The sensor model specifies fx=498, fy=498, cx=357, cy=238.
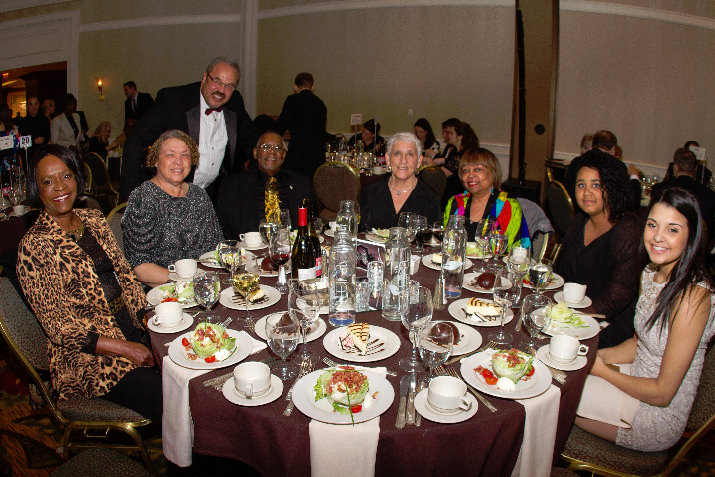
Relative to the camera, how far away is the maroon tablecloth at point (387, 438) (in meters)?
1.32

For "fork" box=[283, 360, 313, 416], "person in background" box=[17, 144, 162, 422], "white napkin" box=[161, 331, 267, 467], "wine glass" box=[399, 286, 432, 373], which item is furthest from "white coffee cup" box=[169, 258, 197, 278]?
"wine glass" box=[399, 286, 432, 373]

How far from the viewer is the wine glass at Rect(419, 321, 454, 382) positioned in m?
1.50

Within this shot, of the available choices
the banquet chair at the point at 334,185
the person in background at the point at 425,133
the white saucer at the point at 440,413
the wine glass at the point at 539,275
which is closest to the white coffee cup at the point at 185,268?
the white saucer at the point at 440,413

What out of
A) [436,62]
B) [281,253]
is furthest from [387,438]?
[436,62]

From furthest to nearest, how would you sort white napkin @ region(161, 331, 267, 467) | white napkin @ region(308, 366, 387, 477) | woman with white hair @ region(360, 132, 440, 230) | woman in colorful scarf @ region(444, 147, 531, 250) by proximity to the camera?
woman with white hair @ region(360, 132, 440, 230), woman in colorful scarf @ region(444, 147, 531, 250), white napkin @ region(161, 331, 267, 467), white napkin @ region(308, 366, 387, 477)

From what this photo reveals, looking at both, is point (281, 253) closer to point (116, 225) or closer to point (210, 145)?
point (116, 225)

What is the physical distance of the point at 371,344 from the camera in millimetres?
1698

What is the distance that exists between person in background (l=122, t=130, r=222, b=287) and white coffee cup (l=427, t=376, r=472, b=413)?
5.40 feet

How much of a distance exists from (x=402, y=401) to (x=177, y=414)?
710mm

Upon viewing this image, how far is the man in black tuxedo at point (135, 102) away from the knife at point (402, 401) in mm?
9112

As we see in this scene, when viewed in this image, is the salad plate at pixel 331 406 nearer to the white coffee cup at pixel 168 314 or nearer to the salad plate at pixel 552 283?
the white coffee cup at pixel 168 314

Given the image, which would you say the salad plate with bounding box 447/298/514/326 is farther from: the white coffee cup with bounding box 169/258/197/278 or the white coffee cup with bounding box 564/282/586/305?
the white coffee cup with bounding box 169/258/197/278

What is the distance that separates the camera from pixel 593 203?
99.3 inches

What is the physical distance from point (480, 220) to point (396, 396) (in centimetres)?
193
